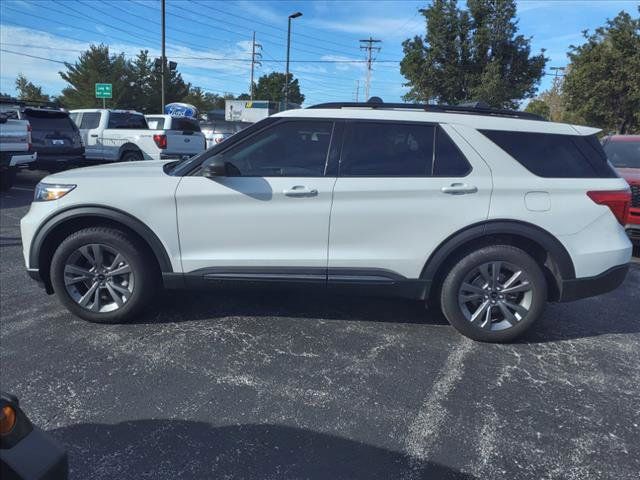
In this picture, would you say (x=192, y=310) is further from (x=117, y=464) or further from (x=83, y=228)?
(x=117, y=464)

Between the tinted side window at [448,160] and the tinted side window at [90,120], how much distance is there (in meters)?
12.9

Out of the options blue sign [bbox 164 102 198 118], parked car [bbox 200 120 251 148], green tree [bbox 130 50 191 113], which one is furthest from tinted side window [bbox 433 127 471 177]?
green tree [bbox 130 50 191 113]

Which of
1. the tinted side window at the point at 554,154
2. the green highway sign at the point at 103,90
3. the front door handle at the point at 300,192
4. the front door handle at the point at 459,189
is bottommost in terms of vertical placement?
the front door handle at the point at 300,192

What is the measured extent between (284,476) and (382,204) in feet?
6.65

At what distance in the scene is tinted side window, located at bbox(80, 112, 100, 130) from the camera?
14156mm

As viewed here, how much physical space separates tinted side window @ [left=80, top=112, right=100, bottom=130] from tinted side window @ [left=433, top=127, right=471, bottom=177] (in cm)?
1293

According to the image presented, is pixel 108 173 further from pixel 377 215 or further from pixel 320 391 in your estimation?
pixel 320 391

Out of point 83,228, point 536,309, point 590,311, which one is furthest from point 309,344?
point 590,311

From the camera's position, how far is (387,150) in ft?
12.3

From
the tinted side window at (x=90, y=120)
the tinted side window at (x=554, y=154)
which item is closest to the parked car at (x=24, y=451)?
the tinted side window at (x=554, y=154)

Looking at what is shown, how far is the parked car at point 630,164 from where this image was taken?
6.91 metres

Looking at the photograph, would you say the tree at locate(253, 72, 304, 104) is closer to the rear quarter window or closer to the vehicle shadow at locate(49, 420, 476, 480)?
the rear quarter window

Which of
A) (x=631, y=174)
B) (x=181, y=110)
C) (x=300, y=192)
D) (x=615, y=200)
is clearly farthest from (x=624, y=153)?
(x=181, y=110)

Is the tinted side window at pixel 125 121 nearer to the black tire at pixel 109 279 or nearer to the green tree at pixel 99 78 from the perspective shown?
the black tire at pixel 109 279
